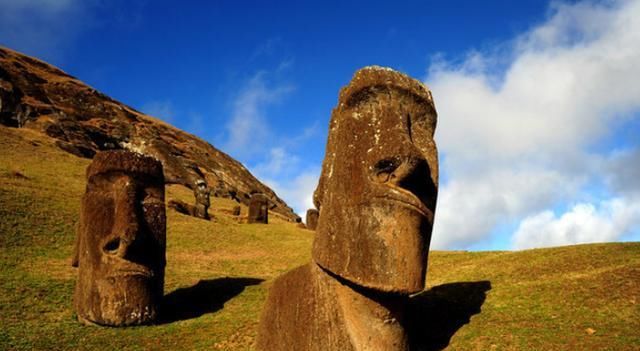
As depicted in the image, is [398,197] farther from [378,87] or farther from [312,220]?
[312,220]

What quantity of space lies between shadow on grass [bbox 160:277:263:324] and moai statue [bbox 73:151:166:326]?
1.19 metres

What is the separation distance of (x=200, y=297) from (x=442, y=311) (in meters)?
9.21

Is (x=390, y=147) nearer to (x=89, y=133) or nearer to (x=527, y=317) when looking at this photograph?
(x=527, y=317)

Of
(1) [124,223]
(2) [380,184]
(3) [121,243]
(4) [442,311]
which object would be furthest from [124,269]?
(2) [380,184]

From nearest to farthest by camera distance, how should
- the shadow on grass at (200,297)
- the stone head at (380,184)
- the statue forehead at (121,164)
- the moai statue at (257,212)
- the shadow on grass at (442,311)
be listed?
the stone head at (380,184) < the shadow on grass at (442,311) < the statue forehead at (121,164) < the shadow on grass at (200,297) < the moai statue at (257,212)

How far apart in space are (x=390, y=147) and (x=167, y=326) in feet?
30.2

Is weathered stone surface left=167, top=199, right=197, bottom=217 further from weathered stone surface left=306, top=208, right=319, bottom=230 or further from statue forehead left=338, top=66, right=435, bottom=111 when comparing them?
statue forehead left=338, top=66, right=435, bottom=111

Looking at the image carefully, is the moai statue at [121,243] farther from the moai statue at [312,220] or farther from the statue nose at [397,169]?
the moai statue at [312,220]

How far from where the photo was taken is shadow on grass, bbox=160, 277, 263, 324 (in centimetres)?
1507

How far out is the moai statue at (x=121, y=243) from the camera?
13141 millimetres

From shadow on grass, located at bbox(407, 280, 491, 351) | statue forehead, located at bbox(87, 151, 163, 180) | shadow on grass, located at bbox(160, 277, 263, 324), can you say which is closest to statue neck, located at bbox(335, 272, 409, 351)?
shadow on grass, located at bbox(407, 280, 491, 351)

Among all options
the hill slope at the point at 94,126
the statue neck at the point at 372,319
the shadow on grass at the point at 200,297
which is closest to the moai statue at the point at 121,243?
the shadow on grass at the point at 200,297

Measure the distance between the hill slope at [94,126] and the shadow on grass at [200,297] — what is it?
152ft

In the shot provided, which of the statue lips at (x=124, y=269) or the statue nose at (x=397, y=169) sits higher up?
the statue nose at (x=397, y=169)
